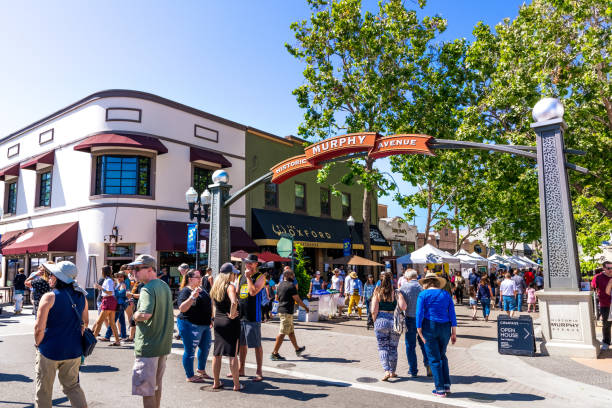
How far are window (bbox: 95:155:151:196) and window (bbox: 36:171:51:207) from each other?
14.7ft

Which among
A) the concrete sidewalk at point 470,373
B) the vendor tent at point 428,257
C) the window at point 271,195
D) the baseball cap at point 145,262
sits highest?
the window at point 271,195

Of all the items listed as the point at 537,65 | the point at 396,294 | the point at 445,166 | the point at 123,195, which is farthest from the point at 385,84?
the point at 396,294

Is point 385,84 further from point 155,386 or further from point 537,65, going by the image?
point 155,386

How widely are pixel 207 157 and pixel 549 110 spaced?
15.8 metres

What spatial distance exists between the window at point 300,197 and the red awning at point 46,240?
11.9 m

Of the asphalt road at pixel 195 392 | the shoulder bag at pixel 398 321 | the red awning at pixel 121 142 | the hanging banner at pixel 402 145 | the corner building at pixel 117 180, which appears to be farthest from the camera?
the corner building at pixel 117 180

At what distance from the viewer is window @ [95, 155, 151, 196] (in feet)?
65.4

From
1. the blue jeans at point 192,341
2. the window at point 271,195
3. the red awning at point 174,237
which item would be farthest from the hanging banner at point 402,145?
the window at point 271,195

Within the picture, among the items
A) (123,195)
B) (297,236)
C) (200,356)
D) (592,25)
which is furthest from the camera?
(297,236)

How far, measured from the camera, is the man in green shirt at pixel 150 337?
15.8 ft

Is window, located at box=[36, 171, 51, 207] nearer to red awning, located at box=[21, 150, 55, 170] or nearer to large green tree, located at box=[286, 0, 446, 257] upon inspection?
red awning, located at box=[21, 150, 55, 170]

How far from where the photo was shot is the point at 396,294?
7.95 m

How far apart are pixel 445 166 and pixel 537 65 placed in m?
6.71

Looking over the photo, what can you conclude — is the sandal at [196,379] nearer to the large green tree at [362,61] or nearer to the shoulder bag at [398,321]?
the shoulder bag at [398,321]
